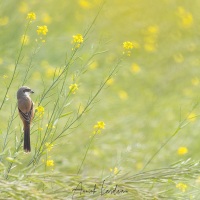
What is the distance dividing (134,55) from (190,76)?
41.2 inches

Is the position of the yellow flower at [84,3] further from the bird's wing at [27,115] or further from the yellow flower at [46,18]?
the bird's wing at [27,115]

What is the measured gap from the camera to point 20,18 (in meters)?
6.60

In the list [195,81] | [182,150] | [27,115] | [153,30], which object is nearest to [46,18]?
[153,30]

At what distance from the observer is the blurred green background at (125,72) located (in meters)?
5.75

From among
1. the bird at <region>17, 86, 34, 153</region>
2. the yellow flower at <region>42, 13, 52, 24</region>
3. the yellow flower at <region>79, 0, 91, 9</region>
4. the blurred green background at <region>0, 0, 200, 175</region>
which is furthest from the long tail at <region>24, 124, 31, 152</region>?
the yellow flower at <region>79, 0, 91, 9</region>

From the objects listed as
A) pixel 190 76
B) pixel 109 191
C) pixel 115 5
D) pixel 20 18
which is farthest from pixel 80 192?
pixel 115 5

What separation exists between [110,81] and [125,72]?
430mm

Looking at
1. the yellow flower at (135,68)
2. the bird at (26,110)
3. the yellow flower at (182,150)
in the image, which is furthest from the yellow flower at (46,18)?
the bird at (26,110)

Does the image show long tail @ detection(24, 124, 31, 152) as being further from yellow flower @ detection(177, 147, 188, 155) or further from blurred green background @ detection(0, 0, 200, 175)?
yellow flower @ detection(177, 147, 188, 155)

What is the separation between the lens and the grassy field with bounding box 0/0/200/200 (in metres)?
5.32

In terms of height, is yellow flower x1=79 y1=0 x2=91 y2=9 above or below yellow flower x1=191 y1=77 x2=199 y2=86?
above

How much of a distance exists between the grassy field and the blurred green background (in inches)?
0.4

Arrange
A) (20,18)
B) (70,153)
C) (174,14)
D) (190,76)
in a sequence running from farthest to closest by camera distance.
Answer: (174,14) < (190,76) < (20,18) < (70,153)

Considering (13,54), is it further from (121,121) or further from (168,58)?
(168,58)
